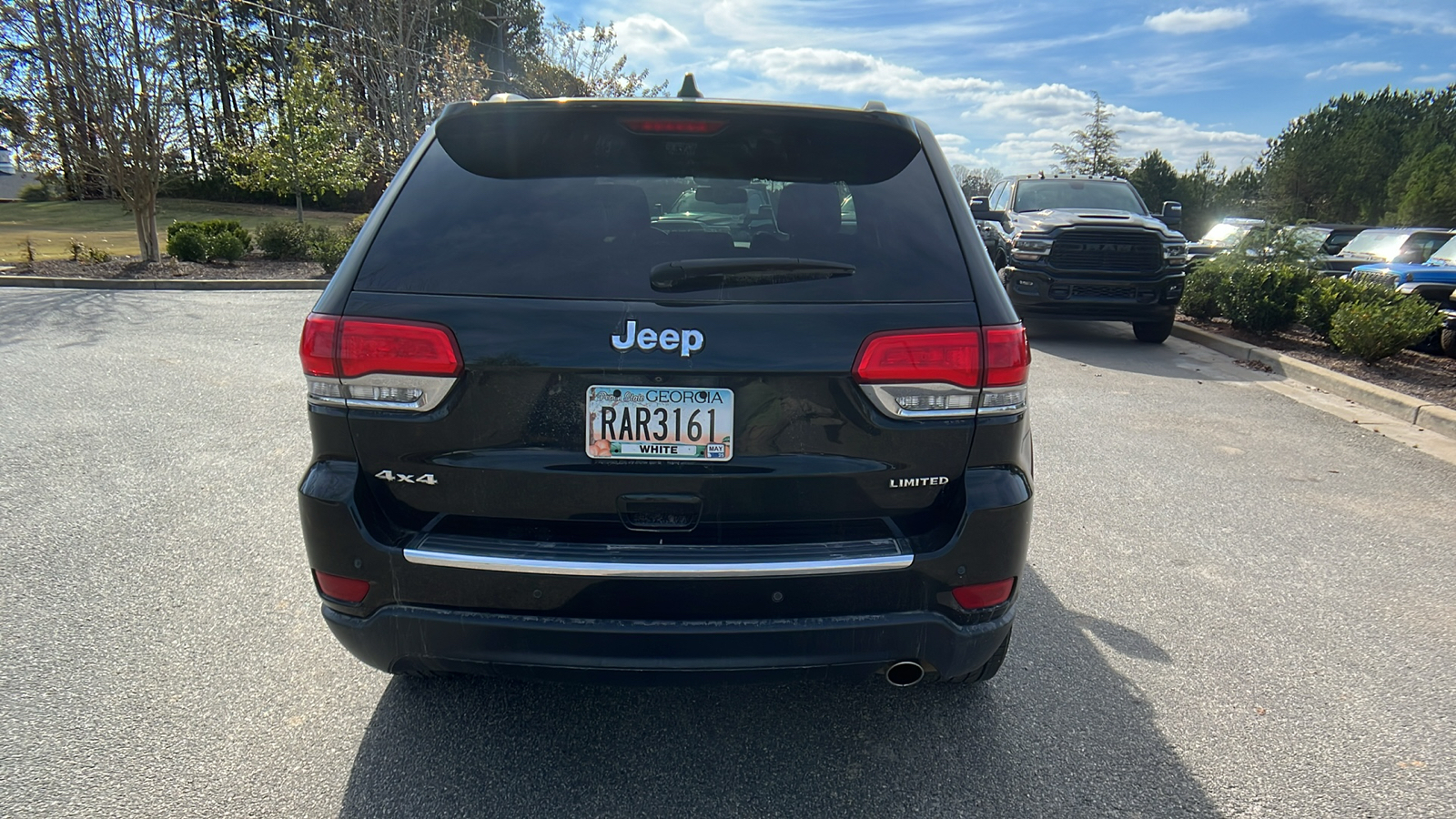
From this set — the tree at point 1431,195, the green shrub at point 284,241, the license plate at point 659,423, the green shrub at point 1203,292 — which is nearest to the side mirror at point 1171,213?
the green shrub at point 1203,292

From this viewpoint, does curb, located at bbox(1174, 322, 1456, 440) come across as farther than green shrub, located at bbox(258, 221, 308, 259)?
No

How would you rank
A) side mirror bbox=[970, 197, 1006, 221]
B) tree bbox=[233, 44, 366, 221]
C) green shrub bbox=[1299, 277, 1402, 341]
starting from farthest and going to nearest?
tree bbox=[233, 44, 366, 221]
side mirror bbox=[970, 197, 1006, 221]
green shrub bbox=[1299, 277, 1402, 341]

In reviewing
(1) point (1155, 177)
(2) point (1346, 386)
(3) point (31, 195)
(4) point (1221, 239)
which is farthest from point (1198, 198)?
(3) point (31, 195)

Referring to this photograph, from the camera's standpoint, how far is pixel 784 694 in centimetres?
290

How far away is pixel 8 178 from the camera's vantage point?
48.3 metres

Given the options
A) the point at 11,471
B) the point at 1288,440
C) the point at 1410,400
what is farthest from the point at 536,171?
the point at 1410,400

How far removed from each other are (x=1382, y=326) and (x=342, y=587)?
388 inches

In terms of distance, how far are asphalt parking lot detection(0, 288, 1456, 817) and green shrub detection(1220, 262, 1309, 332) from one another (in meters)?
5.86

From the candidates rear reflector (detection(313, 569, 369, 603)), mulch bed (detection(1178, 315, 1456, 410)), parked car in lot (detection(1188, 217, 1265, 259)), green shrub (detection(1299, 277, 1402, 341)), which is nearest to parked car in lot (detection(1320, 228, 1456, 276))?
parked car in lot (detection(1188, 217, 1265, 259))

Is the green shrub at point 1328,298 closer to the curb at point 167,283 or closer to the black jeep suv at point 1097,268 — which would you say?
the black jeep suv at point 1097,268

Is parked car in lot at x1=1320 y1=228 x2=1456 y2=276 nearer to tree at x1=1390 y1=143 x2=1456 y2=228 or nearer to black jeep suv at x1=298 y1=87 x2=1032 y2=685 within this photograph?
black jeep suv at x1=298 y1=87 x2=1032 y2=685

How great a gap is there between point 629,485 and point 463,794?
1014 millimetres

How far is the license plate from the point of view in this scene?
6.93 ft

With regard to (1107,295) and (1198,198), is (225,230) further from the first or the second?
(1198,198)
